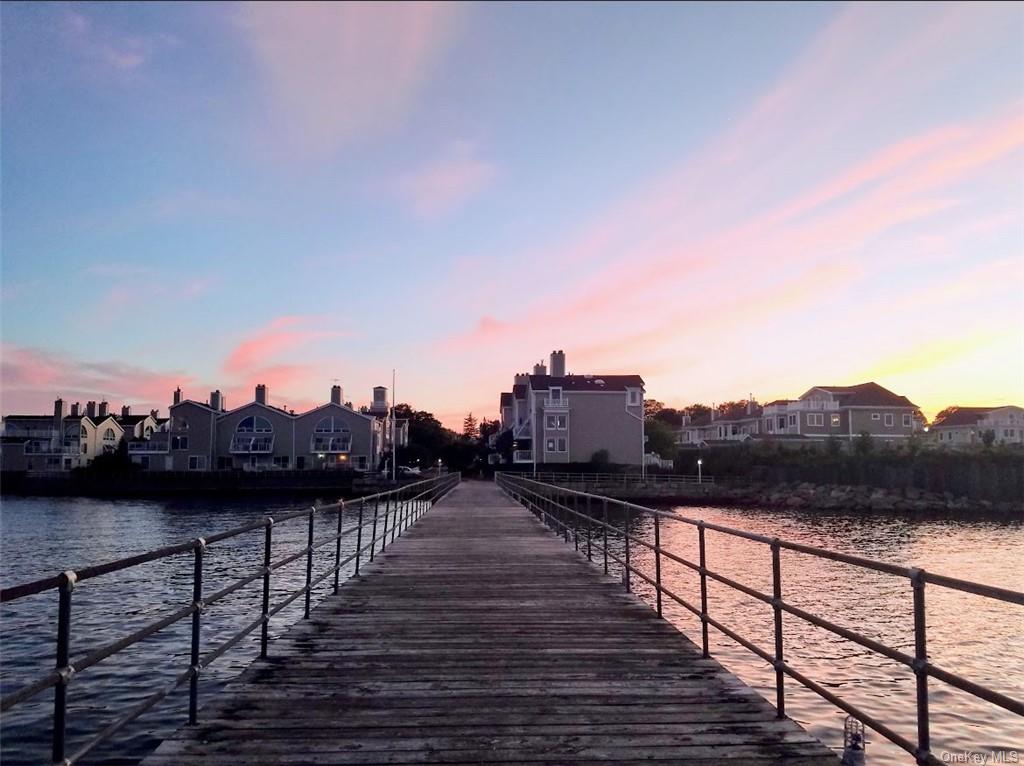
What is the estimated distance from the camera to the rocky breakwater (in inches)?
2005

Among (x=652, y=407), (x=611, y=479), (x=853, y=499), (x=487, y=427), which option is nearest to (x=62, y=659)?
(x=853, y=499)

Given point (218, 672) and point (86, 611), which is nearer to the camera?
point (218, 672)

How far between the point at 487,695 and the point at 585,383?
204 ft

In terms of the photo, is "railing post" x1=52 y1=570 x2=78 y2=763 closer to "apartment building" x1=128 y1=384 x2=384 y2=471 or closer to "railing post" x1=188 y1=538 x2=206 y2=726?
"railing post" x1=188 y1=538 x2=206 y2=726

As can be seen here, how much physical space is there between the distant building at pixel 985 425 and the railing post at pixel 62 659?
9271cm

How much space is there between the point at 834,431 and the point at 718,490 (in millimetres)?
21738

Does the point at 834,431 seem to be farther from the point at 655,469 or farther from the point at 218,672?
the point at 218,672

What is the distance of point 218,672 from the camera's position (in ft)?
38.2

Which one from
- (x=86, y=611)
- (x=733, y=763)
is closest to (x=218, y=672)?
(x=86, y=611)

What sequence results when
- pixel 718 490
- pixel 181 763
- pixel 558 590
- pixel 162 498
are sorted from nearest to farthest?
pixel 181 763, pixel 558 590, pixel 718 490, pixel 162 498

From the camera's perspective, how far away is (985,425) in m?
84.9

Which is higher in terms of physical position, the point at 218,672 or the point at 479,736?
the point at 479,736

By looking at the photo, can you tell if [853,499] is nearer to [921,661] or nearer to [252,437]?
[921,661]

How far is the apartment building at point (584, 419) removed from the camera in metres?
66.4
